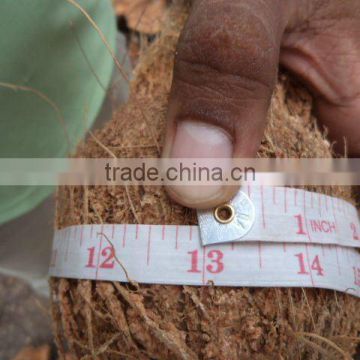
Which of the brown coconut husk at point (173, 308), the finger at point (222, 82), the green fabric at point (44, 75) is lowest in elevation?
the brown coconut husk at point (173, 308)

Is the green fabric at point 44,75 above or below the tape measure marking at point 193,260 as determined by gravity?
above

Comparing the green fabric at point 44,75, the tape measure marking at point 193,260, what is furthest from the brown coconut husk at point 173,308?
the green fabric at point 44,75

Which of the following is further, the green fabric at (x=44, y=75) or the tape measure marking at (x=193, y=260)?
the green fabric at (x=44, y=75)

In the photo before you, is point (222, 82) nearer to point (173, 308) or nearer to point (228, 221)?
point (228, 221)

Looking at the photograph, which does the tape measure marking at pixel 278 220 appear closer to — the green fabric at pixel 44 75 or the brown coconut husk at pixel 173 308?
the brown coconut husk at pixel 173 308

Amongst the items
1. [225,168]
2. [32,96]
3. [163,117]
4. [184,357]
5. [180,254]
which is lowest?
[184,357]

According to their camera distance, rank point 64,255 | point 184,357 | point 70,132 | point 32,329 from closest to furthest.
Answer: point 184,357 < point 64,255 < point 70,132 < point 32,329

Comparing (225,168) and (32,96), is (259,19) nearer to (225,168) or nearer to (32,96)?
(225,168)

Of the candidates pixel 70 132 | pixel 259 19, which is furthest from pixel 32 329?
pixel 259 19
